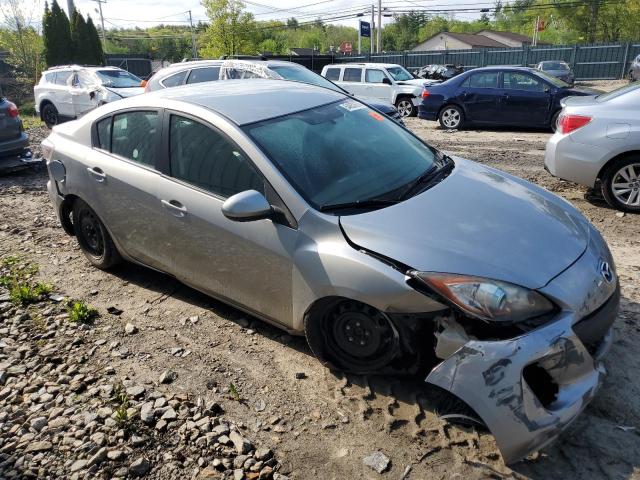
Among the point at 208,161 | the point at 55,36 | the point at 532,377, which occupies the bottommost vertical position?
the point at 532,377

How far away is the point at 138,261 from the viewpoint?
420 cm

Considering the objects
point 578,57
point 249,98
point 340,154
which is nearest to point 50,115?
point 249,98

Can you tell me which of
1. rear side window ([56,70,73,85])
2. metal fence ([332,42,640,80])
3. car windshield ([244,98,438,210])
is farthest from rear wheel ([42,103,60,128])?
metal fence ([332,42,640,80])

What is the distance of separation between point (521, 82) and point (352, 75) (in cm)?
598

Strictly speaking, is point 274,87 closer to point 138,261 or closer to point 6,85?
point 138,261

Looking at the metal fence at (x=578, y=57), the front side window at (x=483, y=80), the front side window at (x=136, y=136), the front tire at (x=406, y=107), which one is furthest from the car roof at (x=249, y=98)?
the metal fence at (x=578, y=57)

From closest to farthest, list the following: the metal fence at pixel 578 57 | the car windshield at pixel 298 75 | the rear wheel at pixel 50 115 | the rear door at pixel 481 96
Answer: the car windshield at pixel 298 75, the rear door at pixel 481 96, the rear wheel at pixel 50 115, the metal fence at pixel 578 57

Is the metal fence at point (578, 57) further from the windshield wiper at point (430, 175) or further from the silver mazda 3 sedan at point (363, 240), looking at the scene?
the silver mazda 3 sedan at point (363, 240)

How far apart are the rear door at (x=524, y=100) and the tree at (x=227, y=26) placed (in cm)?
3302

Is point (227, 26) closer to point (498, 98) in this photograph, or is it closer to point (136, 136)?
point (498, 98)

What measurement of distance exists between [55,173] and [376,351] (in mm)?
3365

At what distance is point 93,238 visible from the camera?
4664 mm

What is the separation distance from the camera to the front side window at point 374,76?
620 inches

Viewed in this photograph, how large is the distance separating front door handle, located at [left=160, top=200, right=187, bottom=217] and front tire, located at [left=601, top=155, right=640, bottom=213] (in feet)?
15.4
